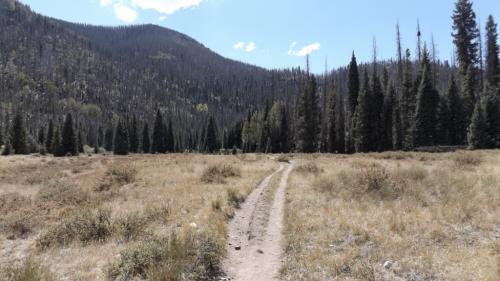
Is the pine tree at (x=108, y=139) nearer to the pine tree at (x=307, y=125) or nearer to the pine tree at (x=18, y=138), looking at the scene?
the pine tree at (x=18, y=138)

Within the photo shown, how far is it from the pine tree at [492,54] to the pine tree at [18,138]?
8820 centimetres

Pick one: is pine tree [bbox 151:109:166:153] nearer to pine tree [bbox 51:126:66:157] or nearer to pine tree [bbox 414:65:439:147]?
pine tree [bbox 51:126:66:157]

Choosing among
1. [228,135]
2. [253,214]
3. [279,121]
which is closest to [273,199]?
[253,214]

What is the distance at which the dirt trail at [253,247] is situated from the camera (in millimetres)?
8398

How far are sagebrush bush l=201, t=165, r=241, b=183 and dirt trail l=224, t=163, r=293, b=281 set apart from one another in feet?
20.8

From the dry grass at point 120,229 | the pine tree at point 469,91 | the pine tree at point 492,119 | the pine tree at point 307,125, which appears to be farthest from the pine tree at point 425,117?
the dry grass at point 120,229

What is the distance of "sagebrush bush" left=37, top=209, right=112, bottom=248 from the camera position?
35.6 ft

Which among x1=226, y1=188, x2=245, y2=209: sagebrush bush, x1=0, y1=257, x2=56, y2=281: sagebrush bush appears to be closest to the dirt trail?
x1=226, y1=188, x2=245, y2=209: sagebrush bush

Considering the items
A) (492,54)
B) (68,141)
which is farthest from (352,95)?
(68,141)

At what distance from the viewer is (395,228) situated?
10.7 m

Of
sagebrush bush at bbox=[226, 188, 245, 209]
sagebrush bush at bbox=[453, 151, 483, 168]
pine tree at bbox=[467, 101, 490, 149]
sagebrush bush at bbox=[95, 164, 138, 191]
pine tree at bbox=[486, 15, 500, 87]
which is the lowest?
sagebrush bush at bbox=[226, 188, 245, 209]

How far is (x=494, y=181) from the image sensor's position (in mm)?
16016

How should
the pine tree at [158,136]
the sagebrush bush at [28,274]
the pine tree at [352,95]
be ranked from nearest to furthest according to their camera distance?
the sagebrush bush at [28,274] < the pine tree at [352,95] < the pine tree at [158,136]

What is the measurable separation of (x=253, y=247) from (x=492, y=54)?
70.4 metres
